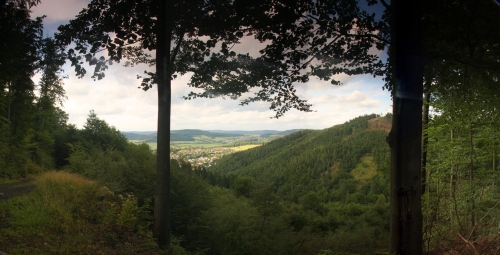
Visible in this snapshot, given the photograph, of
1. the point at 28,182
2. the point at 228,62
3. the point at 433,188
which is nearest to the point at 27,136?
the point at 28,182

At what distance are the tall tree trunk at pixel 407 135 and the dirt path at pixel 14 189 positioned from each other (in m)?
8.54

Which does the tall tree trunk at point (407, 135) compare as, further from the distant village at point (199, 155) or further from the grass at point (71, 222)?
the distant village at point (199, 155)

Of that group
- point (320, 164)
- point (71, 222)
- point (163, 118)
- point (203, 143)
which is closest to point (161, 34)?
point (163, 118)

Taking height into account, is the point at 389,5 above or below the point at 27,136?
above

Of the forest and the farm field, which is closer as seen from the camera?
the forest

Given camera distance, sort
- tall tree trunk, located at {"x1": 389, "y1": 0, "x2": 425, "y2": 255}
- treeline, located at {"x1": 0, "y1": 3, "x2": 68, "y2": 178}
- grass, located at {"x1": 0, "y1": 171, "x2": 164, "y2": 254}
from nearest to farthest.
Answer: tall tree trunk, located at {"x1": 389, "y1": 0, "x2": 425, "y2": 255} → grass, located at {"x1": 0, "y1": 171, "x2": 164, "y2": 254} → treeline, located at {"x1": 0, "y1": 3, "x2": 68, "y2": 178}

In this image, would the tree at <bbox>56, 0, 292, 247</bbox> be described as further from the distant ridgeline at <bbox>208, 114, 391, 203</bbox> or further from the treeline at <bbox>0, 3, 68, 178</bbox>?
the distant ridgeline at <bbox>208, 114, 391, 203</bbox>

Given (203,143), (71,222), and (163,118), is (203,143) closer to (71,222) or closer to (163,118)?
(163,118)

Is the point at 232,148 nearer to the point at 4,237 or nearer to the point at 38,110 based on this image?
the point at 38,110

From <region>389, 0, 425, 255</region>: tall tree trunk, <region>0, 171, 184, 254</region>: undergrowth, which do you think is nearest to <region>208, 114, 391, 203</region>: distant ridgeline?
<region>0, 171, 184, 254</region>: undergrowth

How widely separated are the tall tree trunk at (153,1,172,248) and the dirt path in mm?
4146

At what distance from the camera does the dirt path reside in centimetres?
684

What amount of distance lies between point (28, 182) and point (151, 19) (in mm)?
6490

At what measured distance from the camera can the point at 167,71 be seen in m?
5.55
